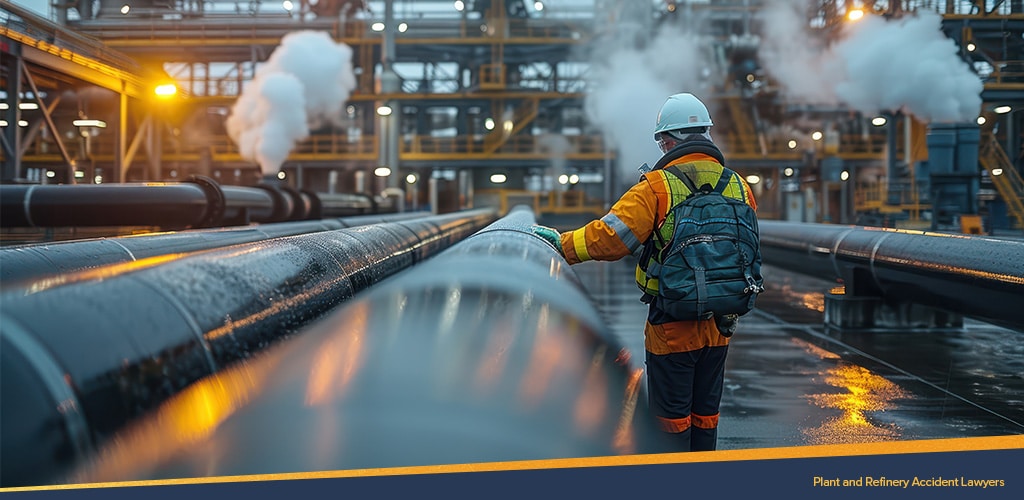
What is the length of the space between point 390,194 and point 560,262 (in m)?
20.5

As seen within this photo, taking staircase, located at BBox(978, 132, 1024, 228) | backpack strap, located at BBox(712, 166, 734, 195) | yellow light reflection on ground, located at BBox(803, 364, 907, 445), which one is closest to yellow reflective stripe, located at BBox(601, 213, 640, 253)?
backpack strap, located at BBox(712, 166, 734, 195)

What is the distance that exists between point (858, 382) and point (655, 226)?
3474 mm

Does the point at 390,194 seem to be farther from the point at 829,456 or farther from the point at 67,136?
the point at 829,456

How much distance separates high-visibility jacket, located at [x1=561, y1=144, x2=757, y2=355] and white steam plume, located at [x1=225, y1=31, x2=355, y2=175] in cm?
2033

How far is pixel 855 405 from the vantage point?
5.04 m

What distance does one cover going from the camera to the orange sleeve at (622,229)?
9.77ft

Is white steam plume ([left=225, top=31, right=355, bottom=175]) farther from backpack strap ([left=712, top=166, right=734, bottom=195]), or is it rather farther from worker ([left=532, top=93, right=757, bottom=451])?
backpack strap ([left=712, top=166, right=734, bottom=195])

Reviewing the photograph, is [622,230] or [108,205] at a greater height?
[108,205]

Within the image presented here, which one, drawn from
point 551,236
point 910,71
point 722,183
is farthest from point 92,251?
point 910,71

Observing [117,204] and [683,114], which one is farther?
[117,204]

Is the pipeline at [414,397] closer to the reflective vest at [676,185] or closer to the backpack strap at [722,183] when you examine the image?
the reflective vest at [676,185]

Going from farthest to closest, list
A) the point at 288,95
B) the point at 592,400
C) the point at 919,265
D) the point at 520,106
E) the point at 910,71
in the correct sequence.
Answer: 1. the point at 520,106
2. the point at 288,95
3. the point at 910,71
4. the point at 919,265
5. the point at 592,400

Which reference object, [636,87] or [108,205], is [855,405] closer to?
[108,205]

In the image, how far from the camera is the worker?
2996 mm
